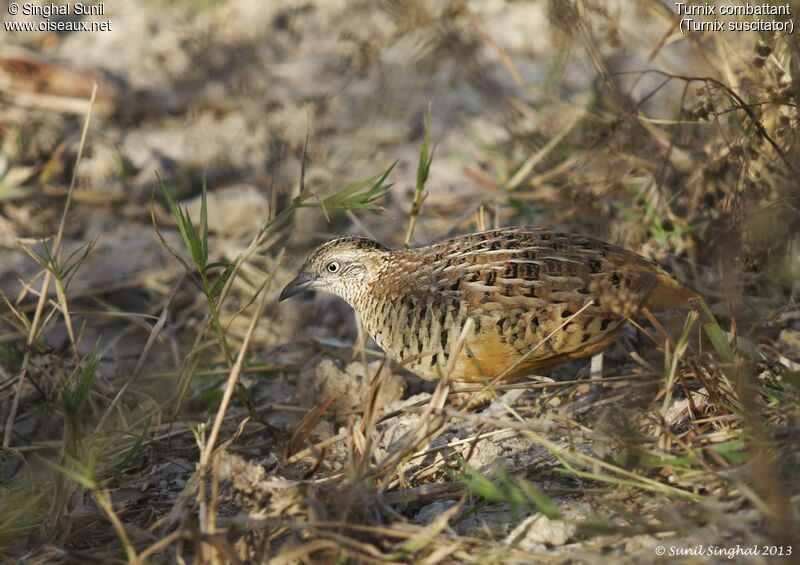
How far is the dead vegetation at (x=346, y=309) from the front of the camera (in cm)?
324

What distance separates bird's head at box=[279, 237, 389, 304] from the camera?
15.9 feet

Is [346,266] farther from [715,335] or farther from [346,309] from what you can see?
[715,335]

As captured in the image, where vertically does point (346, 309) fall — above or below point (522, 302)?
below

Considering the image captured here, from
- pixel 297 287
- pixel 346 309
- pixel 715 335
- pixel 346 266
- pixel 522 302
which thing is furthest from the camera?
pixel 346 309

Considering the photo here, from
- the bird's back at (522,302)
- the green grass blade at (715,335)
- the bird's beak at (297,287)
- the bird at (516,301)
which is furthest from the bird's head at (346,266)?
the green grass blade at (715,335)

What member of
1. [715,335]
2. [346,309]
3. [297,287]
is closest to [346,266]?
[297,287]

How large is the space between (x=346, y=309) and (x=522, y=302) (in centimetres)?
210

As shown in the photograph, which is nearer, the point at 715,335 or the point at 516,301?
the point at 715,335

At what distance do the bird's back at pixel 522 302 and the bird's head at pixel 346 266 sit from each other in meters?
0.41

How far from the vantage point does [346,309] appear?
19.6 ft

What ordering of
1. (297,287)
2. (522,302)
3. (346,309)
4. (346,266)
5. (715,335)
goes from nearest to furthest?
1. (715,335)
2. (522,302)
3. (346,266)
4. (297,287)
5. (346,309)

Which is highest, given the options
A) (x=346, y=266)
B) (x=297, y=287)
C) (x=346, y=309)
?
(x=346, y=266)

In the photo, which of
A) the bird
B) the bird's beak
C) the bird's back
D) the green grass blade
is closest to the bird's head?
the bird's beak

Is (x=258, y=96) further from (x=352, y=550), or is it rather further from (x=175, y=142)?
(x=352, y=550)
